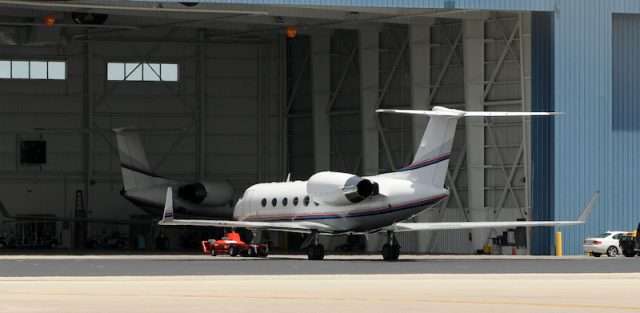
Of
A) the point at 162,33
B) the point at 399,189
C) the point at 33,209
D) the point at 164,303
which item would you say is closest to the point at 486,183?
the point at 399,189

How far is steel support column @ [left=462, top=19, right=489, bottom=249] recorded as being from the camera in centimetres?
5794

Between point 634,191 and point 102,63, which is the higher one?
point 102,63

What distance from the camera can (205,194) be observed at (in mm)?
67250

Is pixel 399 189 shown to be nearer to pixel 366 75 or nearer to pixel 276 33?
pixel 366 75

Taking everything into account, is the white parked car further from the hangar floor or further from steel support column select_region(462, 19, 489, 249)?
the hangar floor

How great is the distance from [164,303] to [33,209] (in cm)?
5148

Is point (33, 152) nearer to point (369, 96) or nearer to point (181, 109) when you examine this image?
point (181, 109)

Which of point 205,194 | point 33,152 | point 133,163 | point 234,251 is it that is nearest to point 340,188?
point 234,251

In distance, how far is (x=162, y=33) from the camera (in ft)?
235

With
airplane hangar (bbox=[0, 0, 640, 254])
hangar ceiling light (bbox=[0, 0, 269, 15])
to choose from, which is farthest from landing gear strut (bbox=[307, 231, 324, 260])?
hangar ceiling light (bbox=[0, 0, 269, 15])

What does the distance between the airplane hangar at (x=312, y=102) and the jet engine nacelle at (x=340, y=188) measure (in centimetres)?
742

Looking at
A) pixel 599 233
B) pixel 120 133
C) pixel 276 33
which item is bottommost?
pixel 599 233

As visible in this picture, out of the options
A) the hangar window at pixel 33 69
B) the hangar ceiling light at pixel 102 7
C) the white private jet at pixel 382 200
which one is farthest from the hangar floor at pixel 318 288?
the hangar window at pixel 33 69

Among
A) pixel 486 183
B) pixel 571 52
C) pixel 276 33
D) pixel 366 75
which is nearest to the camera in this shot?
pixel 571 52
